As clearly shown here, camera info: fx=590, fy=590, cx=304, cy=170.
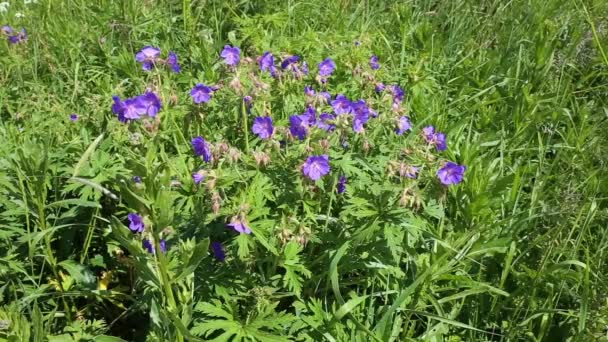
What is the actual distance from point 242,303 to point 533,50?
7.94ft

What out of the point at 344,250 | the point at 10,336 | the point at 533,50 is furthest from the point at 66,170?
the point at 533,50

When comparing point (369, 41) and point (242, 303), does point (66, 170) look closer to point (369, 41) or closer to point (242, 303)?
point (242, 303)

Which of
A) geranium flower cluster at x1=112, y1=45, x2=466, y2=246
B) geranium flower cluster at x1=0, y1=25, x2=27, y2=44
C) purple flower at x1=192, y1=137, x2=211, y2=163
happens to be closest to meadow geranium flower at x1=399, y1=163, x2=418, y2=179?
geranium flower cluster at x1=112, y1=45, x2=466, y2=246

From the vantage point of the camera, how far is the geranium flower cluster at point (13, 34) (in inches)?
131

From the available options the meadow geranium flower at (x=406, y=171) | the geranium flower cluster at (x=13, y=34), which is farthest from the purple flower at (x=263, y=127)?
the geranium flower cluster at (x=13, y=34)

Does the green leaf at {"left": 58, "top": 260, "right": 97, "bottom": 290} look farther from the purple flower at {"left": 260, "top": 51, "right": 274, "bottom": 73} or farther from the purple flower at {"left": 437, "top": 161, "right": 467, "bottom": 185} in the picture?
the purple flower at {"left": 437, "top": 161, "right": 467, "bottom": 185}

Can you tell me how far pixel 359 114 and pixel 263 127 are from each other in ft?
1.11

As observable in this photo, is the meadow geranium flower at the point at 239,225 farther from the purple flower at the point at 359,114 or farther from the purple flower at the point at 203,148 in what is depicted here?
the purple flower at the point at 359,114

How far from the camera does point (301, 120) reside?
1952 mm

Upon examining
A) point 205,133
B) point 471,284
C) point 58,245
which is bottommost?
point 471,284

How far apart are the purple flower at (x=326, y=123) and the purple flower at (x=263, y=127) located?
0.17 meters

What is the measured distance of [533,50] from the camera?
347 centimetres

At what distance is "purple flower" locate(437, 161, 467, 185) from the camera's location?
6.02ft

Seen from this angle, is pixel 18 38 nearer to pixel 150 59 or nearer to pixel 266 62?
pixel 150 59
